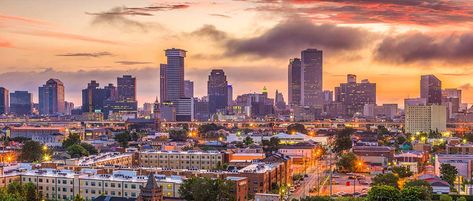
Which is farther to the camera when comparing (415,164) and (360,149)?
(360,149)

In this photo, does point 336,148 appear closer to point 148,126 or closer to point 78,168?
point 78,168

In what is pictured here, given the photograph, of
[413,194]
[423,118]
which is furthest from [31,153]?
[423,118]

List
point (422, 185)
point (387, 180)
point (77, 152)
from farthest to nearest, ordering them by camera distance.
Answer: point (77, 152) < point (387, 180) < point (422, 185)

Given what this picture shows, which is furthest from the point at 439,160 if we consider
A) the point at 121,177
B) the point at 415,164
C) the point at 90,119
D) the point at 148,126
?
the point at 90,119

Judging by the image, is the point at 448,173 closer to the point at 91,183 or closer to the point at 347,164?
the point at 347,164

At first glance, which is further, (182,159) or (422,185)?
(182,159)

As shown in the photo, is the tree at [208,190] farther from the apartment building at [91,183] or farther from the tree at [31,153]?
the tree at [31,153]
